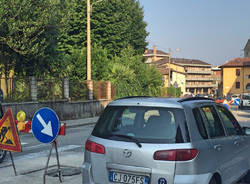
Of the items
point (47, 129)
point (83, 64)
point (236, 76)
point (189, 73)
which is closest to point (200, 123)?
point (47, 129)

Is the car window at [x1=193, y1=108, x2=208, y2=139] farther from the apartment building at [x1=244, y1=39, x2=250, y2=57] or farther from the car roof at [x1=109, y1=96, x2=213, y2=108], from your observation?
the apartment building at [x1=244, y1=39, x2=250, y2=57]

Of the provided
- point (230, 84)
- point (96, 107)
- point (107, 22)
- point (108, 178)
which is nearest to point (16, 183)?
point (108, 178)

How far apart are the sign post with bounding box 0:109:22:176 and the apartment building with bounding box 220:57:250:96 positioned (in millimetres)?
92196

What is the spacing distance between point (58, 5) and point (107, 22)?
16351 mm

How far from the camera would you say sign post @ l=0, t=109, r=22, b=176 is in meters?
6.68

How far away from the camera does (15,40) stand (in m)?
20.3

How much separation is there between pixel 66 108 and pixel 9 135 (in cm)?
1594

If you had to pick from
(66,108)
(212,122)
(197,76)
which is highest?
(197,76)

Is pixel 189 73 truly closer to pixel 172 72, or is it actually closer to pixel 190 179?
pixel 172 72

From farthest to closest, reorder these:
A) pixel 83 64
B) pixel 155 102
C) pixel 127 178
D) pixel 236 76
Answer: pixel 236 76
pixel 83 64
pixel 155 102
pixel 127 178

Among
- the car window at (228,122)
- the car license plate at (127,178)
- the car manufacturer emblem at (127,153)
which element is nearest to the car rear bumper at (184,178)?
the car license plate at (127,178)

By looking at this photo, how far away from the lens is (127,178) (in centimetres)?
427

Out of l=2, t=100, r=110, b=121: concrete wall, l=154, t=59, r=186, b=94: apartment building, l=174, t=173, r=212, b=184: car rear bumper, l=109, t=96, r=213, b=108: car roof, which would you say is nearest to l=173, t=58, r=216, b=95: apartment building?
l=154, t=59, r=186, b=94: apartment building

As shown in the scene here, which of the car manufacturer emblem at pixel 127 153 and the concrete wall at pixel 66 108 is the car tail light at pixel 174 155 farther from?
the concrete wall at pixel 66 108
